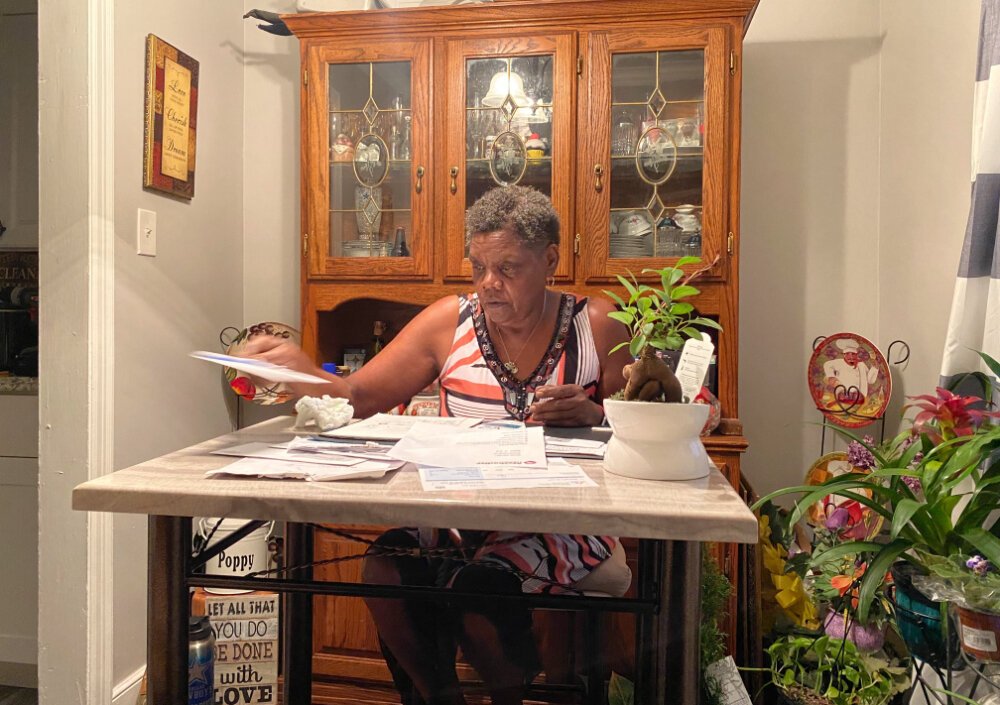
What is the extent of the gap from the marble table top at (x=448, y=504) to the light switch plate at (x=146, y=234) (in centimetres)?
133

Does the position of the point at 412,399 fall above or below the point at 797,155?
below

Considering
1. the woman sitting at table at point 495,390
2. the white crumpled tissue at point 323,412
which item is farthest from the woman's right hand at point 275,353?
the white crumpled tissue at point 323,412

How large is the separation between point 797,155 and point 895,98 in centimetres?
32

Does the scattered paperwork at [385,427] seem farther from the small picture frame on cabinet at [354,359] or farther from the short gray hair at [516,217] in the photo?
the small picture frame on cabinet at [354,359]

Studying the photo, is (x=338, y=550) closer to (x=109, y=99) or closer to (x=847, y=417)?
(x=109, y=99)

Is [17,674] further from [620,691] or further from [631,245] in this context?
[631,245]

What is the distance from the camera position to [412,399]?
6.99 ft

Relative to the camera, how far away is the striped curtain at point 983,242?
1.33 meters

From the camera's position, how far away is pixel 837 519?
188 centimetres

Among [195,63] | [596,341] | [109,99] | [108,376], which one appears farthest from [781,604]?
[195,63]

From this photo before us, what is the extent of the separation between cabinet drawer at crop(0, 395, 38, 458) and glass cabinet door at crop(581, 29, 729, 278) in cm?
180

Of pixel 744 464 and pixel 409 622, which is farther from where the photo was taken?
pixel 744 464

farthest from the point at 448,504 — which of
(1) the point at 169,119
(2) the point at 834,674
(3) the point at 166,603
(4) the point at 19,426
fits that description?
(4) the point at 19,426

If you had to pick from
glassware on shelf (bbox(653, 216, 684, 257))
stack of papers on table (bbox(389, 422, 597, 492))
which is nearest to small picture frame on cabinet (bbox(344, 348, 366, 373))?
glassware on shelf (bbox(653, 216, 684, 257))
